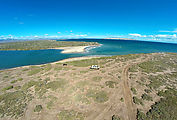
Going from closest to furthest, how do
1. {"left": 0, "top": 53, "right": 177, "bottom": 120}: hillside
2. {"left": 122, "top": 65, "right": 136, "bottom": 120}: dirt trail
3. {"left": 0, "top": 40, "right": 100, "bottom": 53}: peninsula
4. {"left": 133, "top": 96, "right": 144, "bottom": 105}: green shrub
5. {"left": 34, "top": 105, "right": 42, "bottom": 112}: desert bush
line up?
{"left": 0, "top": 53, "right": 177, "bottom": 120}: hillside < {"left": 122, "top": 65, "right": 136, "bottom": 120}: dirt trail < {"left": 34, "top": 105, "right": 42, "bottom": 112}: desert bush < {"left": 133, "top": 96, "right": 144, "bottom": 105}: green shrub < {"left": 0, "top": 40, "right": 100, "bottom": 53}: peninsula

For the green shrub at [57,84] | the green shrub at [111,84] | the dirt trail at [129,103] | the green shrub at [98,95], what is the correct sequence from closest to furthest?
1. the dirt trail at [129,103]
2. the green shrub at [98,95]
3. the green shrub at [57,84]
4. the green shrub at [111,84]

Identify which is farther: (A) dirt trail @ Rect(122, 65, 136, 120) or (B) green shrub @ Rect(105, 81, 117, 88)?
(B) green shrub @ Rect(105, 81, 117, 88)

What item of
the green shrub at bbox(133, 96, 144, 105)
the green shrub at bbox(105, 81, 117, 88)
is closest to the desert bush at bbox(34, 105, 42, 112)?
the green shrub at bbox(105, 81, 117, 88)

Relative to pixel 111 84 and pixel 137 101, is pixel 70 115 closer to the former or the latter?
pixel 111 84

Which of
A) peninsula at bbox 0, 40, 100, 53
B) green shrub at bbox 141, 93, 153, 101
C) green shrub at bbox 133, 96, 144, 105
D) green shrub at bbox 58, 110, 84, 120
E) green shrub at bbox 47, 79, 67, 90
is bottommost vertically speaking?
A: green shrub at bbox 58, 110, 84, 120

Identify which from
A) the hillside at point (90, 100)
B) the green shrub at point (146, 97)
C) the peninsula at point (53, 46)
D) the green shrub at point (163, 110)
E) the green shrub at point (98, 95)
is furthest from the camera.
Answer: the peninsula at point (53, 46)

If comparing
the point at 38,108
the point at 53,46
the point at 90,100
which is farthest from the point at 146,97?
the point at 53,46

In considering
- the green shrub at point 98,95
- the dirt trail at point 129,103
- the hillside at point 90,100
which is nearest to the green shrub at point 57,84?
the hillside at point 90,100

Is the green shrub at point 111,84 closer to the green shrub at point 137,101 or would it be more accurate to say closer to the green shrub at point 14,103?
the green shrub at point 137,101

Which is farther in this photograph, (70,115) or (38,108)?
(38,108)

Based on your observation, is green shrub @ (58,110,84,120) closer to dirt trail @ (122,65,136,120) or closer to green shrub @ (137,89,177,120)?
dirt trail @ (122,65,136,120)

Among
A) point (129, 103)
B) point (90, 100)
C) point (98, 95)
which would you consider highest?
point (98, 95)
